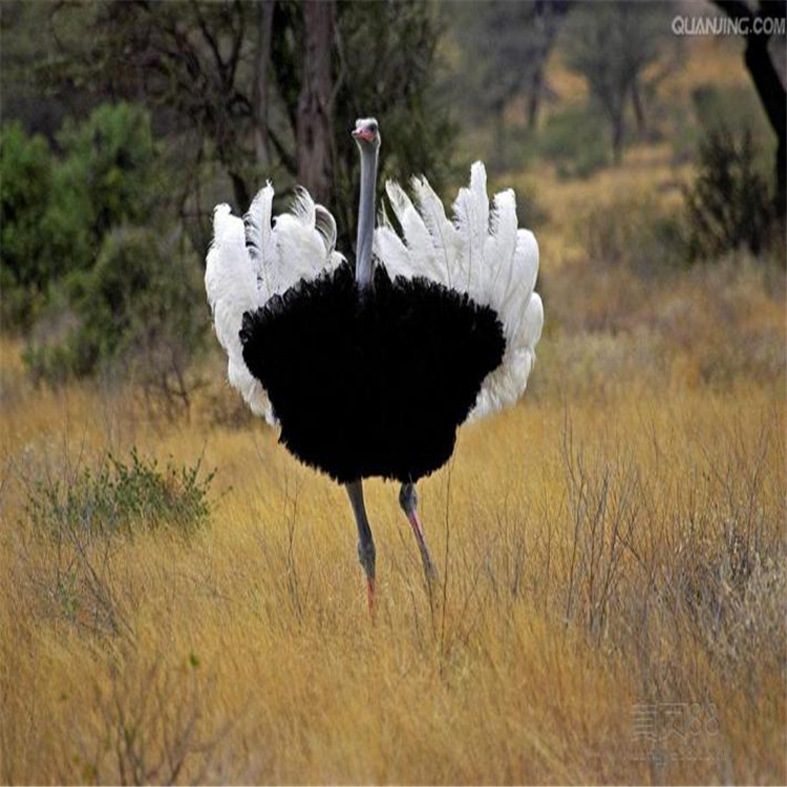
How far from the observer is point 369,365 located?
15.1ft

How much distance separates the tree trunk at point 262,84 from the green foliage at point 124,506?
415 centimetres

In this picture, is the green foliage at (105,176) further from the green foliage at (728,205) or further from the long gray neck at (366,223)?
the long gray neck at (366,223)

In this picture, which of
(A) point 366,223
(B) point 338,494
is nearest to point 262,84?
(B) point 338,494

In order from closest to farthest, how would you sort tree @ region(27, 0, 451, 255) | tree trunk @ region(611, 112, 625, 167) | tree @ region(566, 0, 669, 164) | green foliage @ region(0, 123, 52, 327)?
tree @ region(27, 0, 451, 255) < green foliage @ region(0, 123, 52, 327) < tree trunk @ region(611, 112, 625, 167) < tree @ region(566, 0, 669, 164)

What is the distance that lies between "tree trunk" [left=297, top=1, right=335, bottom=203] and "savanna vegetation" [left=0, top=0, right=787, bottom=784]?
0.02m

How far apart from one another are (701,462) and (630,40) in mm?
29713

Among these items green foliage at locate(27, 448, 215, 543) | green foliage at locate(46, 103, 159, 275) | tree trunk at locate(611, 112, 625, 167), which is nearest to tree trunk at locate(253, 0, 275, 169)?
green foliage at locate(46, 103, 159, 275)

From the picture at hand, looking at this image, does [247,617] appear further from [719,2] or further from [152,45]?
[719,2]

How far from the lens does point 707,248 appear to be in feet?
48.3

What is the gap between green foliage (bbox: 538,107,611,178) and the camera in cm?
3288

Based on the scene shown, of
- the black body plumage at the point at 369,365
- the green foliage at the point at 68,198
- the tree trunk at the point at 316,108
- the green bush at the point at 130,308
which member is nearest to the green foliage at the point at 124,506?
the black body plumage at the point at 369,365

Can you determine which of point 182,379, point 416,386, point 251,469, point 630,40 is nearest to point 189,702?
point 416,386

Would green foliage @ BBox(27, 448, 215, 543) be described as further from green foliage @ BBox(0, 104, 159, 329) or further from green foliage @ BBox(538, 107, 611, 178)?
green foliage @ BBox(538, 107, 611, 178)

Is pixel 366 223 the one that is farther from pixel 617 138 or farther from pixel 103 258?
pixel 617 138
